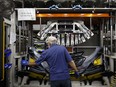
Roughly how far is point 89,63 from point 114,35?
3.09ft

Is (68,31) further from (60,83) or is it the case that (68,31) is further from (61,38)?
(60,83)

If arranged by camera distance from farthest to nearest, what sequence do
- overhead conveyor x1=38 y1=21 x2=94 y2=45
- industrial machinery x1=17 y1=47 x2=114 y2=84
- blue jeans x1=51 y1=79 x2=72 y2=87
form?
overhead conveyor x1=38 y1=21 x2=94 y2=45 → industrial machinery x1=17 y1=47 x2=114 y2=84 → blue jeans x1=51 y1=79 x2=72 y2=87

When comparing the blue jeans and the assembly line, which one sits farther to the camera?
the assembly line

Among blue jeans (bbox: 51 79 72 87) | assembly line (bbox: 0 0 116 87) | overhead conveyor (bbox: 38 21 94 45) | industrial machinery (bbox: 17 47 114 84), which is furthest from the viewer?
overhead conveyor (bbox: 38 21 94 45)

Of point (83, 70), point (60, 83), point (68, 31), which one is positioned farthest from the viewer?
point (68, 31)

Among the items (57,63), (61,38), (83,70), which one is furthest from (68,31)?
(57,63)

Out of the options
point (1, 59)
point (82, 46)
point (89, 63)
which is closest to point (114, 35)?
point (89, 63)

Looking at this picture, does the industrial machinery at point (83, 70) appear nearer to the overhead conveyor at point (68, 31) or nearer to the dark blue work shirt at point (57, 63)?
the overhead conveyor at point (68, 31)

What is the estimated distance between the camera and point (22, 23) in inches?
374

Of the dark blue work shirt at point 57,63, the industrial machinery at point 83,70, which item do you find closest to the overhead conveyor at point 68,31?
the industrial machinery at point 83,70

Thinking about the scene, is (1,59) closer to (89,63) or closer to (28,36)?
(89,63)

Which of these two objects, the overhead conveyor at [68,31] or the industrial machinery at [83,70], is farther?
the overhead conveyor at [68,31]

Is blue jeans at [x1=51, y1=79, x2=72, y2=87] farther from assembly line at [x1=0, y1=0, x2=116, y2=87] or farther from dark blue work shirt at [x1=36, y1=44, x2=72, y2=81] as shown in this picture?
assembly line at [x1=0, y1=0, x2=116, y2=87]

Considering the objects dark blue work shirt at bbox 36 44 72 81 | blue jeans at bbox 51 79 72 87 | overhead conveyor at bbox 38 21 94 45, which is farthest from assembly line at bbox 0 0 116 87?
blue jeans at bbox 51 79 72 87
